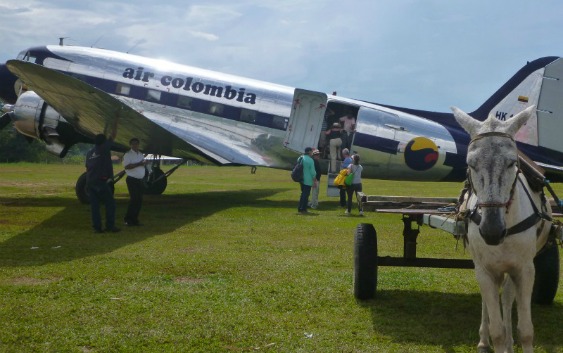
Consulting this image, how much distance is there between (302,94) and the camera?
18.5 m

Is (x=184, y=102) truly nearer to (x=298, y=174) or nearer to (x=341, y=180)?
(x=298, y=174)

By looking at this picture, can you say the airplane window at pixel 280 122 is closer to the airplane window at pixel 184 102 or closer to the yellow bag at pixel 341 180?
the airplane window at pixel 184 102

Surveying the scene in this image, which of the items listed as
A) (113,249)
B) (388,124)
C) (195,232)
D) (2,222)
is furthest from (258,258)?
(388,124)

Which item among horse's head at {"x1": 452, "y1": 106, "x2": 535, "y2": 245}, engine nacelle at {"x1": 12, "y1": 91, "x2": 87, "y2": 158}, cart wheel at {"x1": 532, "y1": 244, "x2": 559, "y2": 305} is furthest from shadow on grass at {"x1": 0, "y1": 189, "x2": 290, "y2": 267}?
horse's head at {"x1": 452, "y1": 106, "x2": 535, "y2": 245}

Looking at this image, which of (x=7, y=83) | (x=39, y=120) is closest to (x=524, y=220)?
(x=39, y=120)

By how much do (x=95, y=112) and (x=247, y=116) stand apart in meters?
5.06

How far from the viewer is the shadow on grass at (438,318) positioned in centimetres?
580

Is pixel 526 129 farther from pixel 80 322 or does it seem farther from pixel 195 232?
pixel 80 322

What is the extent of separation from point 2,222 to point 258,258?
22.3ft

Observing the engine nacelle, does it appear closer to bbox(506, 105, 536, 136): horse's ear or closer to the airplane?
the airplane

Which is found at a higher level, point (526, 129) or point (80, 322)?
point (526, 129)

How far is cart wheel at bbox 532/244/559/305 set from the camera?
22.8 feet

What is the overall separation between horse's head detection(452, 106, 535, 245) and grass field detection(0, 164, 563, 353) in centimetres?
179

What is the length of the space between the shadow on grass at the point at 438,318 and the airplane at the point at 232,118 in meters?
10.7
